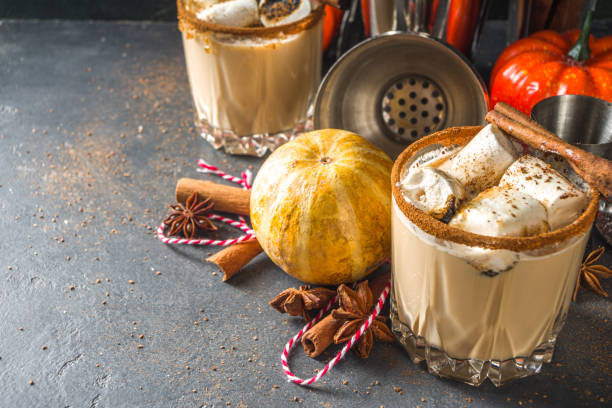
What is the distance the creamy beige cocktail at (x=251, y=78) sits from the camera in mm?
1352

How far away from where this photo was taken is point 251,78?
140 centimetres

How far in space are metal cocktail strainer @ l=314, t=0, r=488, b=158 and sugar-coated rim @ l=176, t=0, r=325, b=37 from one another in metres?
0.13

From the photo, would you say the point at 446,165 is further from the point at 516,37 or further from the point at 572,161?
the point at 516,37

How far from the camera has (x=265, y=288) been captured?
1200mm

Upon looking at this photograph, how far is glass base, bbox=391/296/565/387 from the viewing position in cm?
98

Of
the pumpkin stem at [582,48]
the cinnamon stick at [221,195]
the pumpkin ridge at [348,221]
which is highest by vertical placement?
the pumpkin stem at [582,48]

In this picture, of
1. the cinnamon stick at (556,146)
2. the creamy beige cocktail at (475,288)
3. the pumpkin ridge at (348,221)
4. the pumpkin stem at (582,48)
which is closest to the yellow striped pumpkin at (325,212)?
the pumpkin ridge at (348,221)

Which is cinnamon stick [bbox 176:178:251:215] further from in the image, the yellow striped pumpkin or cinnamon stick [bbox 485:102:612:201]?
cinnamon stick [bbox 485:102:612:201]

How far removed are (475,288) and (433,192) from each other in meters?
0.14

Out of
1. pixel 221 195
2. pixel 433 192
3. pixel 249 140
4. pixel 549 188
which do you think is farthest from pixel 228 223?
pixel 549 188

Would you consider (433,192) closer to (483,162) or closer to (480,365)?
(483,162)

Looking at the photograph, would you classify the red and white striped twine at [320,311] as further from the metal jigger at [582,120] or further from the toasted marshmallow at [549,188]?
the metal jigger at [582,120]

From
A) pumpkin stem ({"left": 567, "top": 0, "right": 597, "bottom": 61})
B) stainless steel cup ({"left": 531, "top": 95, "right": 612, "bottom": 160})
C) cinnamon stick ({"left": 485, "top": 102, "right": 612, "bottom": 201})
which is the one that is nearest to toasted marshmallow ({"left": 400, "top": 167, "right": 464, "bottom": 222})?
cinnamon stick ({"left": 485, "top": 102, "right": 612, "bottom": 201})

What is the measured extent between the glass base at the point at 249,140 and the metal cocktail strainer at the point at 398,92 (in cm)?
17
